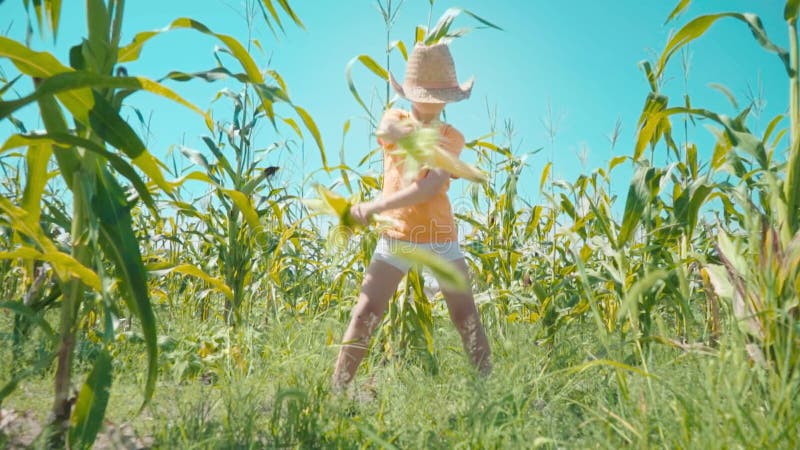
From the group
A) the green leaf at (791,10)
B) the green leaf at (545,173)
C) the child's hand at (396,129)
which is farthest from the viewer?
the green leaf at (545,173)

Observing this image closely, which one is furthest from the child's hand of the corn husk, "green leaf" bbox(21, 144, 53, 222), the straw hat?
the straw hat

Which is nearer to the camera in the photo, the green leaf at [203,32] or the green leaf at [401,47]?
the green leaf at [203,32]

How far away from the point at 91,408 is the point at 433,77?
1623 mm

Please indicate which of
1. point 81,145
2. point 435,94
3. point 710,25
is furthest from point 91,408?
point 710,25

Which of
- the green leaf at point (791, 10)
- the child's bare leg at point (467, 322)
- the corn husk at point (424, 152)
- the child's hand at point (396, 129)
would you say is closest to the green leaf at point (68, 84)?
the child's hand at point (396, 129)

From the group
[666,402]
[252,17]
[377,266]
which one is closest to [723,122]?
[666,402]

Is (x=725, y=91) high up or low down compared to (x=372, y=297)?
up

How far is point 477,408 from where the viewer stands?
143 centimetres

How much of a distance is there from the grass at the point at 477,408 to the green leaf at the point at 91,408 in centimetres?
15

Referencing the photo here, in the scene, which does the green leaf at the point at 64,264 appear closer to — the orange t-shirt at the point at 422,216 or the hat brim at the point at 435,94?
the orange t-shirt at the point at 422,216

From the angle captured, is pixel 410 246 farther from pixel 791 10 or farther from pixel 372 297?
pixel 791 10

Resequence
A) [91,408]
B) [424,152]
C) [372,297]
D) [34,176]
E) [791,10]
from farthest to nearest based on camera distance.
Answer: [372,297]
[791,10]
[34,176]
[91,408]
[424,152]

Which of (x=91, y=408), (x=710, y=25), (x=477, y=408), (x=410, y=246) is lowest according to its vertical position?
(x=477, y=408)

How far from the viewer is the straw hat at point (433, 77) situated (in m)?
2.15
